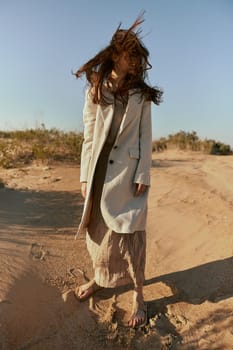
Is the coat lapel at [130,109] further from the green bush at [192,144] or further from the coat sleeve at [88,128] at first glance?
the green bush at [192,144]

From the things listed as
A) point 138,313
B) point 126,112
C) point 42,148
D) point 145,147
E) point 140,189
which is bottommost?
point 138,313

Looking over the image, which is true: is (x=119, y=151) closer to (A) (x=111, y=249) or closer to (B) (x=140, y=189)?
(B) (x=140, y=189)

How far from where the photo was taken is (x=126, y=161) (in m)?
2.52

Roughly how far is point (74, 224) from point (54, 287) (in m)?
1.36

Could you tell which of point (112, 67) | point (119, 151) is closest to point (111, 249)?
point (119, 151)

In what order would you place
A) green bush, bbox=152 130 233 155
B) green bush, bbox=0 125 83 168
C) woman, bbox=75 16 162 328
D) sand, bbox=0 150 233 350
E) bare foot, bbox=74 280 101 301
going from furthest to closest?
green bush, bbox=152 130 233 155 < green bush, bbox=0 125 83 168 < bare foot, bbox=74 280 101 301 < woman, bbox=75 16 162 328 < sand, bbox=0 150 233 350

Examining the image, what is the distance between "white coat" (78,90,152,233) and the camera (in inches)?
98.8

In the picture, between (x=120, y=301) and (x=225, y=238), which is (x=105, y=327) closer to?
(x=120, y=301)

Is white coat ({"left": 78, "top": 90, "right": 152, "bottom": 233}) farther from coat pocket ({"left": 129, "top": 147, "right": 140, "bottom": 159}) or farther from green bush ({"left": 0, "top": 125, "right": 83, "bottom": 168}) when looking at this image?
green bush ({"left": 0, "top": 125, "right": 83, "bottom": 168})

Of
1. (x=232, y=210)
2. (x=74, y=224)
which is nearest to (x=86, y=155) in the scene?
(x=74, y=224)

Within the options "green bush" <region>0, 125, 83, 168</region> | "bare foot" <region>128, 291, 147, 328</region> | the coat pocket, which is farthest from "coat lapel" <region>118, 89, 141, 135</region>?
"green bush" <region>0, 125, 83, 168</region>

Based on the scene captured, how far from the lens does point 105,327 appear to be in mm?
2506

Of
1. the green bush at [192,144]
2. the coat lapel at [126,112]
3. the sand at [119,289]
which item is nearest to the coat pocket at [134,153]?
the coat lapel at [126,112]

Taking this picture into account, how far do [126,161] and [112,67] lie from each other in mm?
618
